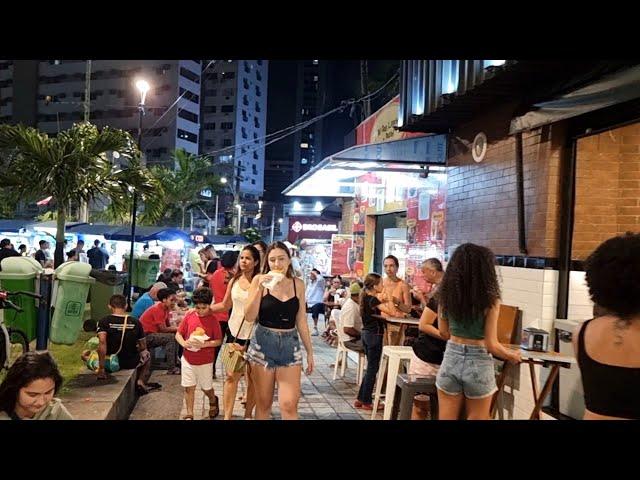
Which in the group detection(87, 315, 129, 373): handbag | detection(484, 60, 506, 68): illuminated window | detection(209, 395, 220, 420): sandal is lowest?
detection(209, 395, 220, 420): sandal

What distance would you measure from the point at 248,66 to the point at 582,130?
88.3m

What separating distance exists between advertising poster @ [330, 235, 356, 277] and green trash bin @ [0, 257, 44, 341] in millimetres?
8999

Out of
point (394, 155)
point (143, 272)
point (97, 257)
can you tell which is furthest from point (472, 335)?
point (97, 257)

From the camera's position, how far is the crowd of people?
2314 mm

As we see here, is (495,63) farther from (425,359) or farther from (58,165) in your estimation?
(58,165)

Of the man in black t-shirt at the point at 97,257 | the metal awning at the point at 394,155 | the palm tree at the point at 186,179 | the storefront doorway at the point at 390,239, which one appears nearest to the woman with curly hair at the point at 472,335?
the metal awning at the point at 394,155

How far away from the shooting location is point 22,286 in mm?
6719

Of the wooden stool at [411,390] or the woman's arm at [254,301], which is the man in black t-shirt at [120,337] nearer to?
the woman's arm at [254,301]

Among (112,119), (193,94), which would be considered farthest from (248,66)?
(112,119)

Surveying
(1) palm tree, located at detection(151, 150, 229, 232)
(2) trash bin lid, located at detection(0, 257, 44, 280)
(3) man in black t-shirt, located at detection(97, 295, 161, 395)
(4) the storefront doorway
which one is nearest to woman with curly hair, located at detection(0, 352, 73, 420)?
(3) man in black t-shirt, located at detection(97, 295, 161, 395)

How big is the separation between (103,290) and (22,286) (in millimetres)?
3313

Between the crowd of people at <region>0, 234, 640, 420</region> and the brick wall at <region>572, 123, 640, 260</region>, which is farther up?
the brick wall at <region>572, 123, 640, 260</region>

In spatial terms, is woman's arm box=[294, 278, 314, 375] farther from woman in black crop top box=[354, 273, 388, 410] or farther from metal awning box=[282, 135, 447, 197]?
metal awning box=[282, 135, 447, 197]

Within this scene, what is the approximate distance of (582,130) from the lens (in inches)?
191
